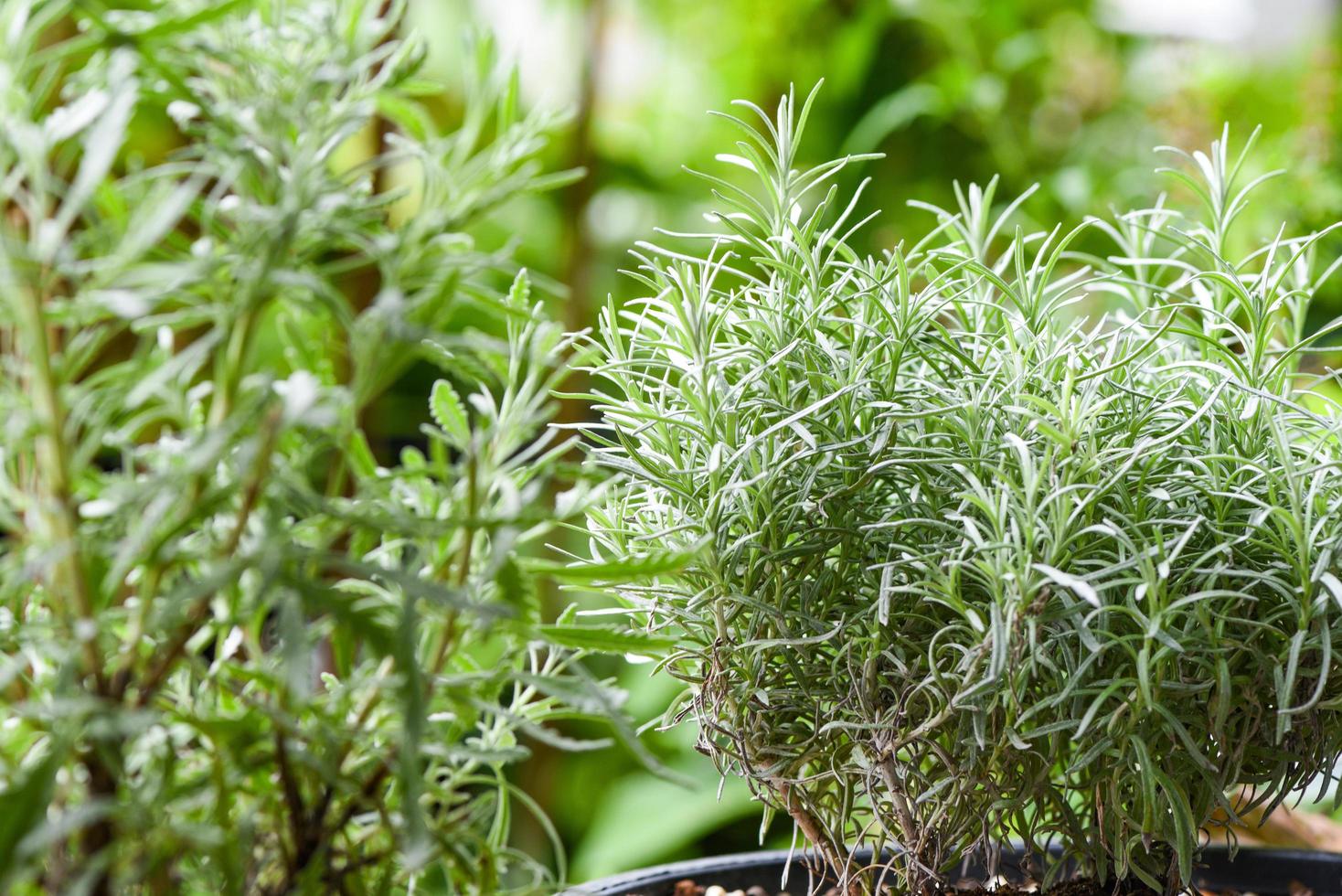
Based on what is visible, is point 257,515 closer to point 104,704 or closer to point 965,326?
point 104,704

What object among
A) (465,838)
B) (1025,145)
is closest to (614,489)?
(465,838)

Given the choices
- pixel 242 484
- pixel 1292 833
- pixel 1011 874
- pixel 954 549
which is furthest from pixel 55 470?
pixel 1292 833

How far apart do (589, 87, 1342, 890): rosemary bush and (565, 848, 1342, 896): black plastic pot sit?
0.36ft

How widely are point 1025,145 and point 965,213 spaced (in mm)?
1491

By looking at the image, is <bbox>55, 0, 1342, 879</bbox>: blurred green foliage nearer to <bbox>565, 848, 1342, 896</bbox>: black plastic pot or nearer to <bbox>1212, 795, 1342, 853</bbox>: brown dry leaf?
<bbox>1212, 795, 1342, 853</bbox>: brown dry leaf

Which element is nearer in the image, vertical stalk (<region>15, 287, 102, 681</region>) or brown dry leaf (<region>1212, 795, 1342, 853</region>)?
vertical stalk (<region>15, 287, 102, 681</region>)

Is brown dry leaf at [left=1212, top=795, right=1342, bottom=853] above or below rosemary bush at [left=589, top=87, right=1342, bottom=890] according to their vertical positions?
below

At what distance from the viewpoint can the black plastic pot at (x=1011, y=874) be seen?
23.2 inches

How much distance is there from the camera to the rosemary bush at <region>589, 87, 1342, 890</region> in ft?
1.43

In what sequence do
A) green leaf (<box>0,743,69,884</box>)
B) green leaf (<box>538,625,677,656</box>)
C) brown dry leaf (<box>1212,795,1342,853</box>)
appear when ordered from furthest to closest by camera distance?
1. brown dry leaf (<box>1212,795,1342,853</box>)
2. green leaf (<box>538,625,677,656</box>)
3. green leaf (<box>0,743,69,884</box>)

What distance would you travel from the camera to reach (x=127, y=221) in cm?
32

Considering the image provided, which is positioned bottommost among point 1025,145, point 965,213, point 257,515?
point 257,515

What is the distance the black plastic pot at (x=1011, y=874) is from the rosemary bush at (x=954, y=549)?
11cm

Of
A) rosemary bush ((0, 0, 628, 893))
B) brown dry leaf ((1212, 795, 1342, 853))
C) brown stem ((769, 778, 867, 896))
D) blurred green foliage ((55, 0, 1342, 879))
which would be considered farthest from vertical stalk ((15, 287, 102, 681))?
blurred green foliage ((55, 0, 1342, 879))
